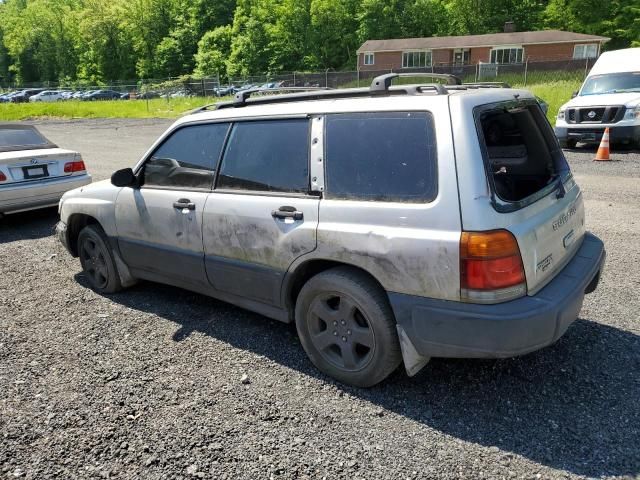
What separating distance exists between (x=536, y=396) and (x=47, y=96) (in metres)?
65.4

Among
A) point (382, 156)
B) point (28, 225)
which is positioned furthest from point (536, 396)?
point (28, 225)

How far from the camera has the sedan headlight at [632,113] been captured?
1160 cm

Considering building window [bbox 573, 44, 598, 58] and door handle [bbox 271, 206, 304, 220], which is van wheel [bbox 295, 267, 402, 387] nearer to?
door handle [bbox 271, 206, 304, 220]

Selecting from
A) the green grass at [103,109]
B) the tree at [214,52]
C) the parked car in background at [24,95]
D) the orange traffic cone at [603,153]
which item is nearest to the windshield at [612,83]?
the orange traffic cone at [603,153]

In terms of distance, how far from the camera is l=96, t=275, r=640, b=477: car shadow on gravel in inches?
104

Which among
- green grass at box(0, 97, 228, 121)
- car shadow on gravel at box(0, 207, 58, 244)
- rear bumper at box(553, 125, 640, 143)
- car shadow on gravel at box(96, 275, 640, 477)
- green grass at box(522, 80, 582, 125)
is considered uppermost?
car shadow on gravel at box(96, 275, 640, 477)

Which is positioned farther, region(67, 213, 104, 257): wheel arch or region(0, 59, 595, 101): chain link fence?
region(0, 59, 595, 101): chain link fence

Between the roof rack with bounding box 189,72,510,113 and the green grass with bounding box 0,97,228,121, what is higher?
the roof rack with bounding box 189,72,510,113

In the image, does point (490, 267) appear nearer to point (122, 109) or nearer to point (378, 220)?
point (378, 220)

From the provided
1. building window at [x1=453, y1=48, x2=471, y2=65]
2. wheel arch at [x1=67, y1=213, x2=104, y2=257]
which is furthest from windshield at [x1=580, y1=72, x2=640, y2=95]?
building window at [x1=453, y1=48, x2=471, y2=65]

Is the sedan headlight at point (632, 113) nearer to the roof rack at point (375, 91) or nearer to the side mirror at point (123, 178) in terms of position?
the roof rack at point (375, 91)

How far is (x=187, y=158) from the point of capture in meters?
4.03

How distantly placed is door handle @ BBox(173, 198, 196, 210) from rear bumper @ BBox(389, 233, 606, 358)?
174cm

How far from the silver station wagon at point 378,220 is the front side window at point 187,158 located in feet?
0.04
